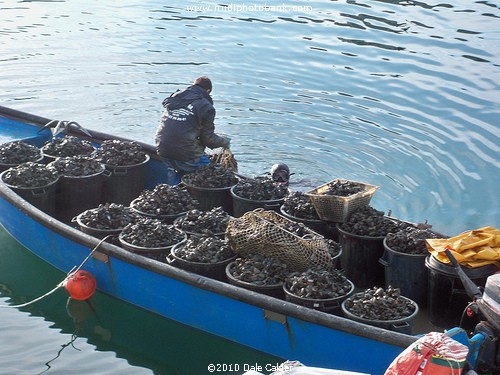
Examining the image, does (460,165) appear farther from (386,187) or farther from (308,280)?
(308,280)

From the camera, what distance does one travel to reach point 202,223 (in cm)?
887

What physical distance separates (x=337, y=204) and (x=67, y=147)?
408 cm

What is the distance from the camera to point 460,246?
24.7 ft

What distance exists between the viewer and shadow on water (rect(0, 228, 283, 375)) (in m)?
8.12

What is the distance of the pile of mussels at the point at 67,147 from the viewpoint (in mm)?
10797

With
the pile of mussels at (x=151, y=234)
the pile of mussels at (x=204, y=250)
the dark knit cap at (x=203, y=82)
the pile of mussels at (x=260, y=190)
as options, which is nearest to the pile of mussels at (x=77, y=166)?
the pile of mussels at (x=151, y=234)

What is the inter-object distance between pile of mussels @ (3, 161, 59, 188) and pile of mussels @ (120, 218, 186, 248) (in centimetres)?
157

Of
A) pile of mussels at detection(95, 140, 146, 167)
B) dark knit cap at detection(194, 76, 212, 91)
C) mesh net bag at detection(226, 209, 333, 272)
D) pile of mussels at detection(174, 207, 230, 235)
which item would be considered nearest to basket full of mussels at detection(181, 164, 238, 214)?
pile of mussels at detection(174, 207, 230, 235)

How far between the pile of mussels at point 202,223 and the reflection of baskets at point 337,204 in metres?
1.01

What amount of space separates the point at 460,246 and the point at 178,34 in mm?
14787

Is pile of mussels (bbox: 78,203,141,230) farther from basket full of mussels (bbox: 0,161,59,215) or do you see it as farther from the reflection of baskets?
the reflection of baskets

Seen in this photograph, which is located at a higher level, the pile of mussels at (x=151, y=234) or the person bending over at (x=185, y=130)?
the person bending over at (x=185, y=130)

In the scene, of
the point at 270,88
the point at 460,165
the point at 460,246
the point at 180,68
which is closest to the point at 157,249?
the point at 460,246

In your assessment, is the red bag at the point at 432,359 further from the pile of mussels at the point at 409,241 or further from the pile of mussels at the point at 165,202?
the pile of mussels at the point at 165,202
